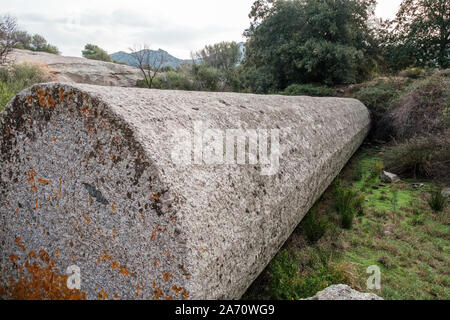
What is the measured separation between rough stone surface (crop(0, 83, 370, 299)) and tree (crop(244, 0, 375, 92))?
11422 millimetres

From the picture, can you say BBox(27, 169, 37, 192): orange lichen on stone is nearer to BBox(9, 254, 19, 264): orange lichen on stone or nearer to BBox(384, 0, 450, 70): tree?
BBox(9, 254, 19, 264): orange lichen on stone

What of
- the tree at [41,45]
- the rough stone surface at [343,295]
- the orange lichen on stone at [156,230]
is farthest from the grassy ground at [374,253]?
the tree at [41,45]

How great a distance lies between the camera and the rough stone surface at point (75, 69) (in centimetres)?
1781

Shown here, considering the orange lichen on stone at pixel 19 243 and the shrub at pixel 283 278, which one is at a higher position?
the orange lichen on stone at pixel 19 243

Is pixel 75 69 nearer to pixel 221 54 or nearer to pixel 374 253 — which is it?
pixel 374 253

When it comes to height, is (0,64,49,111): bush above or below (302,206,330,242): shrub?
above

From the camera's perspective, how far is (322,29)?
12070 millimetres

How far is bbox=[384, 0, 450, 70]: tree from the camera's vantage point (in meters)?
13.3

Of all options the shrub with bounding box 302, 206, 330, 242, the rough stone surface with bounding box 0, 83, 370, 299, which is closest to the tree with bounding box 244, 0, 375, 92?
the shrub with bounding box 302, 206, 330, 242

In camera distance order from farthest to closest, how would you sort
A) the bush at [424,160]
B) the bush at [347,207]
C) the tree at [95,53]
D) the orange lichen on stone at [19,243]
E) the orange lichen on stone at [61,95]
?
the tree at [95,53], the bush at [424,160], the bush at [347,207], the orange lichen on stone at [19,243], the orange lichen on stone at [61,95]

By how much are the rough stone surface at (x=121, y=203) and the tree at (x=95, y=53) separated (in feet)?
156

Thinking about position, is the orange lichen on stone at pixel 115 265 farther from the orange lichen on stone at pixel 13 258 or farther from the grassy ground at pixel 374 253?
the grassy ground at pixel 374 253

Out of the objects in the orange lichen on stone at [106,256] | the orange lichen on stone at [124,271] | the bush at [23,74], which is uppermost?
the bush at [23,74]

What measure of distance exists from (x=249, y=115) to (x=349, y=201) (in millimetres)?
2242
